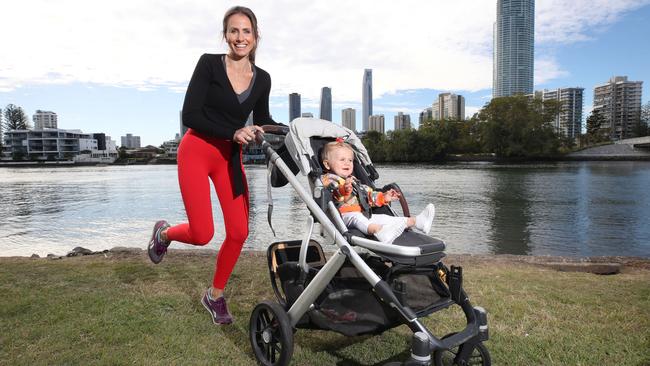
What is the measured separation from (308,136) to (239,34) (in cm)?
83

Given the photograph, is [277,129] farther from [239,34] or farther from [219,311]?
[219,311]

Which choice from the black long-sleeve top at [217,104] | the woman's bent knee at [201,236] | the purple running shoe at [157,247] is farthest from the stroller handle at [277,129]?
the purple running shoe at [157,247]

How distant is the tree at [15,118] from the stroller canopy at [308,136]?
13926 centimetres

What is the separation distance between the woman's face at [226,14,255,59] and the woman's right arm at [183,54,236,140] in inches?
7.6

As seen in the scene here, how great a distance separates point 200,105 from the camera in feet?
9.94

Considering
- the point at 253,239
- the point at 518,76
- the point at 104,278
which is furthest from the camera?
the point at 518,76

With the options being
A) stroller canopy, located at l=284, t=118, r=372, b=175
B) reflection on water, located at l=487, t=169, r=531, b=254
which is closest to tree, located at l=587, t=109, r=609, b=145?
reflection on water, located at l=487, t=169, r=531, b=254

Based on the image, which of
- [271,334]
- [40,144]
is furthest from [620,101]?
[40,144]

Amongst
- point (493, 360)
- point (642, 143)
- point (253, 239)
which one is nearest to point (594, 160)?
point (642, 143)

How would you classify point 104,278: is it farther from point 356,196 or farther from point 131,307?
point 356,196

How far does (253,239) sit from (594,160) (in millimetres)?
76465

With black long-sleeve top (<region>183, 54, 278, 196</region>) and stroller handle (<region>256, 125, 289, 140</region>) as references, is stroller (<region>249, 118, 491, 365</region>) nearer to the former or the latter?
stroller handle (<region>256, 125, 289, 140</region>)

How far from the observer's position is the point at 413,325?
2238 mm

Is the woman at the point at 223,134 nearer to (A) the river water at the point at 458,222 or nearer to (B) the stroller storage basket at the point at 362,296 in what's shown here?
(B) the stroller storage basket at the point at 362,296
